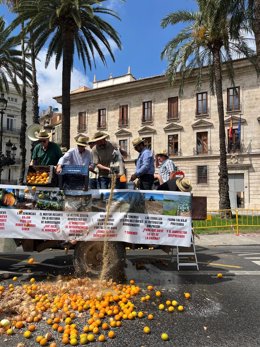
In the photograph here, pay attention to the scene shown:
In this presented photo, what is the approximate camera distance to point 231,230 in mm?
13781

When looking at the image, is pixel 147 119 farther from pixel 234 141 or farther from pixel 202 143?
pixel 234 141

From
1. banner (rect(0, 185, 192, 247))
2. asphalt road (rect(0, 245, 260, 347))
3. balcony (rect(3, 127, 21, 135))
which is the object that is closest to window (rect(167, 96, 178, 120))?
asphalt road (rect(0, 245, 260, 347))

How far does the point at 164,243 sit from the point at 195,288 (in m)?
0.79

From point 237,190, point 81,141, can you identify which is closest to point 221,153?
point 237,190

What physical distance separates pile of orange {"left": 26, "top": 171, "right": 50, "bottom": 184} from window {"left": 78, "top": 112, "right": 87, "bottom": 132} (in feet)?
127

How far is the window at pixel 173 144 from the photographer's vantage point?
37.4 m

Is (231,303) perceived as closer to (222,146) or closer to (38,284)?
(38,284)

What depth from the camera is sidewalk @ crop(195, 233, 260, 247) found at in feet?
35.4

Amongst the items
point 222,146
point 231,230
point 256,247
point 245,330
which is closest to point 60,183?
point 245,330

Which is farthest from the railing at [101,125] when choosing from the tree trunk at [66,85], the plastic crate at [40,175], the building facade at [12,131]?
the plastic crate at [40,175]

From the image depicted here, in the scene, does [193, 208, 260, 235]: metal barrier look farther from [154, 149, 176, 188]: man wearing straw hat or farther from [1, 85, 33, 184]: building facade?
[1, 85, 33, 184]: building facade

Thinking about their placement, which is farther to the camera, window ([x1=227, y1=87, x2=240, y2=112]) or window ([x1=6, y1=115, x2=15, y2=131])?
window ([x1=6, y1=115, x2=15, y2=131])

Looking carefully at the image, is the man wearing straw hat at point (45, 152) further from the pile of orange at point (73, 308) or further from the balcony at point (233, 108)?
the balcony at point (233, 108)

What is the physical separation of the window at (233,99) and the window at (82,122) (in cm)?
1791
